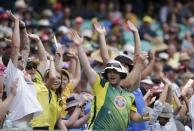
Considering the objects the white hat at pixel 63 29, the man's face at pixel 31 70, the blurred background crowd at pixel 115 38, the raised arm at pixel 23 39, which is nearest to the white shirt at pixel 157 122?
the blurred background crowd at pixel 115 38

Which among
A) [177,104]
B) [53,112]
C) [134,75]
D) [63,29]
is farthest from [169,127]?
[63,29]

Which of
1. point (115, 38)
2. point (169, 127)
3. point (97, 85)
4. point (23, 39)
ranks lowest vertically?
point (169, 127)

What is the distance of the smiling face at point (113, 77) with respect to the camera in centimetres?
1434

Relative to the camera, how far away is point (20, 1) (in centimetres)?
2542

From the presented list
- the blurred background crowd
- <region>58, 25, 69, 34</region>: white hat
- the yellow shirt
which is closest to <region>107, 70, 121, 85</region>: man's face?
the blurred background crowd

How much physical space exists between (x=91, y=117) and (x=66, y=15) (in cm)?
1309

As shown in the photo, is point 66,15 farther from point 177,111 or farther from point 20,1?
point 177,111

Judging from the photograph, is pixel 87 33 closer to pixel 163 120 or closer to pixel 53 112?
pixel 163 120

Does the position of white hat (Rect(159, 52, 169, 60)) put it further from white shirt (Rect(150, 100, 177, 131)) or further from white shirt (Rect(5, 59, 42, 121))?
white shirt (Rect(5, 59, 42, 121))

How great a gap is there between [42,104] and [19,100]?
959 millimetres

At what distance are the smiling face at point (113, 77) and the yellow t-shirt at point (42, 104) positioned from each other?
1.23 meters

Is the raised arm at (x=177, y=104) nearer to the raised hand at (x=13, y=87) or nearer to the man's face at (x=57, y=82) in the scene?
the man's face at (x=57, y=82)

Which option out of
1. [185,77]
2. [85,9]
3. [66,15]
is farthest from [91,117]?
[85,9]

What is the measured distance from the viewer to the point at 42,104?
15125 mm
